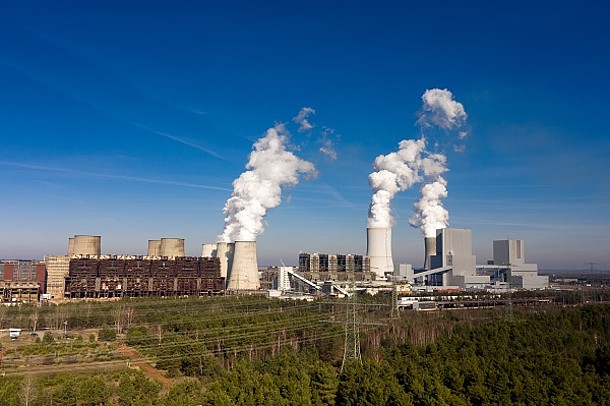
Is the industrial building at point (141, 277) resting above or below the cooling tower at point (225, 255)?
below

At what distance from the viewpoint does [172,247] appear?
54250 millimetres

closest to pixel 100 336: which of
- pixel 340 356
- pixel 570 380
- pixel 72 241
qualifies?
pixel 340 356

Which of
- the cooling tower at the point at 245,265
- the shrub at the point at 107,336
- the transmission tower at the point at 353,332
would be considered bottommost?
the shrub at the point at 107,336

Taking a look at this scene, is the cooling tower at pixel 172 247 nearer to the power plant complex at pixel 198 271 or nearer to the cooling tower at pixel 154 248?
the power plant complex at pixel 198 271

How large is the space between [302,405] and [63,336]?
20.7 m

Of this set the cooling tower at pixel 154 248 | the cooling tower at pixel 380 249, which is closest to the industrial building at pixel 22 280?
the cooling tower at pixel 154 248

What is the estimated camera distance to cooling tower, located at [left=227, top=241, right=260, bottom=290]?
148ft

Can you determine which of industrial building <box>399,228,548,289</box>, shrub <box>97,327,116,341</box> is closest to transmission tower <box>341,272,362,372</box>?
shrub <box>97,327,116,341</box>

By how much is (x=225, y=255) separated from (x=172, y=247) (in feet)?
20.2

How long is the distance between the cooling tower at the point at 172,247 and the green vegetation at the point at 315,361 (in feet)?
62.9

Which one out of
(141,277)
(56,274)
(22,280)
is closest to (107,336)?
(141,277)

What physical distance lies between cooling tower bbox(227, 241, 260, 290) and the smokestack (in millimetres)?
4797

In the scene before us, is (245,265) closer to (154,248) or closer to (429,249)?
(154,248)

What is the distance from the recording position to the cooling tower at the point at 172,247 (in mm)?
54062
